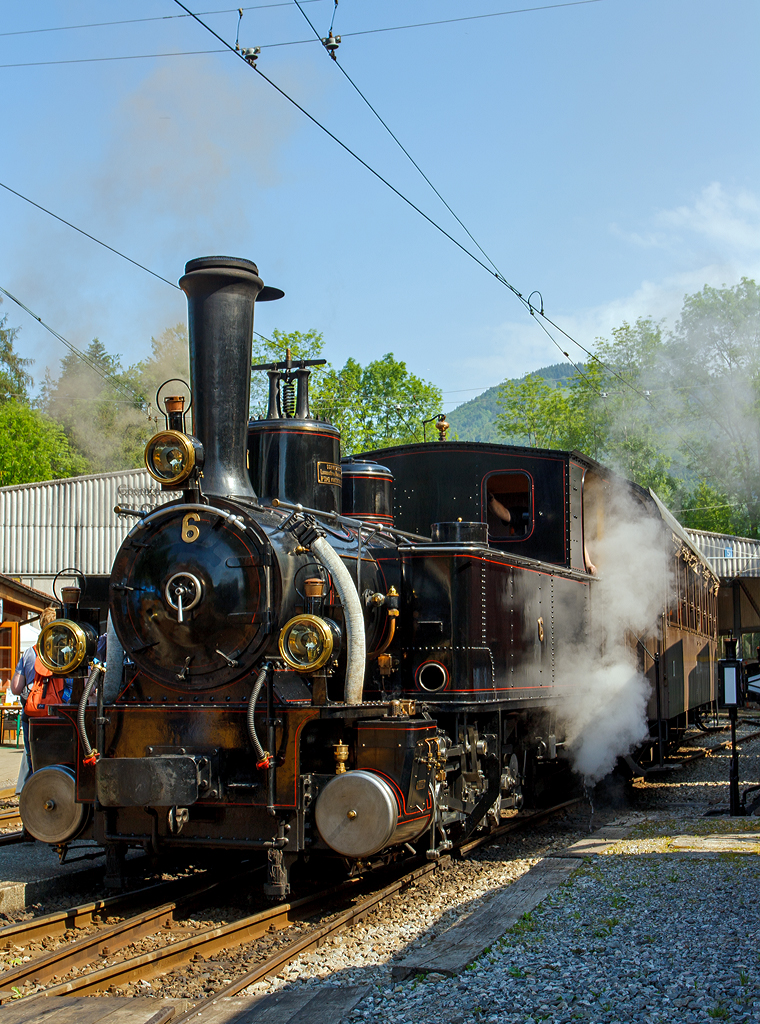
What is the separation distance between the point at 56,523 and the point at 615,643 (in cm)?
1802

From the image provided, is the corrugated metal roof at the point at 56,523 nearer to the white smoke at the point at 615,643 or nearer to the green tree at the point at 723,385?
the white smoke at the point at 615,643

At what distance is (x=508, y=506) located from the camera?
8.80 metres

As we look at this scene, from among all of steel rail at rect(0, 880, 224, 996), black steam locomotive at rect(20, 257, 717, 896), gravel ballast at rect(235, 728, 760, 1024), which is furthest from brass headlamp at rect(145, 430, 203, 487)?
gravel ballast at rect(235, 728, 760, 1024)

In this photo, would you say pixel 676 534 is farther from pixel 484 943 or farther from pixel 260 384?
pixel 260 384

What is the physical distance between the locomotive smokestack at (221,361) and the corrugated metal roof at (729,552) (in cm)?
2348

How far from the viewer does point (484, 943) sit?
4.79 metres

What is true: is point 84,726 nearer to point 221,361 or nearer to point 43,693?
point 221,361

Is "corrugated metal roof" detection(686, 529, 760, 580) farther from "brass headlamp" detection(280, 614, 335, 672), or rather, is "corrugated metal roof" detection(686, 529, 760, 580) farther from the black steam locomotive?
"brass headlamp" detection(280, 614, 335, 672)

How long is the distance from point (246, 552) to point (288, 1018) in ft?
8.14

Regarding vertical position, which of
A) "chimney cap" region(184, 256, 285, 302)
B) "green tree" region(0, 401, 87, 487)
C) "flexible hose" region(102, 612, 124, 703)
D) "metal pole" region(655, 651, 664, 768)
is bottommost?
"metal pole" region(655, 651, 664, 768)

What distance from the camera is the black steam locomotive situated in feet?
17.4

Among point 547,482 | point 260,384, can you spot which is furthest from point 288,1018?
point 260,384

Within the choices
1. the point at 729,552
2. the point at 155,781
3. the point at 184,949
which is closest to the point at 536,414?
the point at 729,552

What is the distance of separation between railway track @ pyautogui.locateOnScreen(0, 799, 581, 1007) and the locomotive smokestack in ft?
7.84
